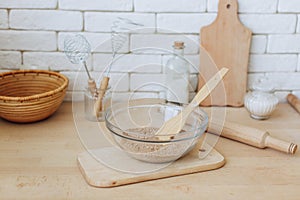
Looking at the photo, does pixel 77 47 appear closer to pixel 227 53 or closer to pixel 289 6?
pixel 227 53

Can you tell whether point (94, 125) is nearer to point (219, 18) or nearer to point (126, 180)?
point (126, 180)

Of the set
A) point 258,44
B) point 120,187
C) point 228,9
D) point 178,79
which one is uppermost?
point 228,9

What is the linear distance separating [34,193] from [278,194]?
0.55 m

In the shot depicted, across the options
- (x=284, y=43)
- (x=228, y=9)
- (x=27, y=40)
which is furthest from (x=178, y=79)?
(x=27, y=40)

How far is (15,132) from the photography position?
1299 mm

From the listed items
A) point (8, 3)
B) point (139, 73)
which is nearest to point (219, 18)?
point (139, 73)

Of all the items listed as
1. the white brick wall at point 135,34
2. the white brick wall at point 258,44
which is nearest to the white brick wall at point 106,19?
the white brick wall at point 135,34

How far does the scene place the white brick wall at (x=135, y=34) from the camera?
145 cm

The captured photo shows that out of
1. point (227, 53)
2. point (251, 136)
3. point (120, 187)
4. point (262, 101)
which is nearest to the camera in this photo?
point (120, 187)

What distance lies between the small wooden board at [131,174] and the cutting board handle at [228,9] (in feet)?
1.62

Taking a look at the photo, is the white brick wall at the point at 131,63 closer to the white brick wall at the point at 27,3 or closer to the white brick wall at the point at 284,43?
the white brick wall at the point at 27,3

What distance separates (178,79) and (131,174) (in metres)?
0.48

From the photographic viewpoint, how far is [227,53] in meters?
1.49

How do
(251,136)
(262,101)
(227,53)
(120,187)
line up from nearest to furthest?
(120,187)
(251,136)
(262,101)
(227,53)
